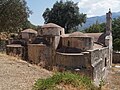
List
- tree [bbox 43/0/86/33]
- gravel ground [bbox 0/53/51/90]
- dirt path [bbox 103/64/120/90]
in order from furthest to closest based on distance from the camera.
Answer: tree [bbox 43/0/86/33] < dirt path [bbox 103/64/120/90] < gravel ground [bbox 0/53/51/90]

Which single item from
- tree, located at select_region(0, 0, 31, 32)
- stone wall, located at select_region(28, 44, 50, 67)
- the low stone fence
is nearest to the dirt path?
stone wall, located at select_region(28, 44, 50, 67)

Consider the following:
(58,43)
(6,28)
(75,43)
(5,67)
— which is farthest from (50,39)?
(5,67)

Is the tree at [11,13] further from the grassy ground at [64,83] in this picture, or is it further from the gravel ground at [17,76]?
the grassy ground at [64,83]

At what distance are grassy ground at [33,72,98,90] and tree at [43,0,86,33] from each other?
4030cm

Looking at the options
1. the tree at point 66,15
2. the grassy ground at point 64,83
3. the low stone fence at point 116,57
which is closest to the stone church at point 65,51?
the grassy ground at point 64,83

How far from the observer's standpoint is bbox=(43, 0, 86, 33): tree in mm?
47500

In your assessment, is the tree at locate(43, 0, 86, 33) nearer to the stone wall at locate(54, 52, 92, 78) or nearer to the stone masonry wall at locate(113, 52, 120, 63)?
the stone masonry wall at locate(113, 52, 120, 63)

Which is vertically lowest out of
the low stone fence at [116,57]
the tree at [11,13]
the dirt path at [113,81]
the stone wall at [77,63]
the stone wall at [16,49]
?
the dirt path at [113,81]

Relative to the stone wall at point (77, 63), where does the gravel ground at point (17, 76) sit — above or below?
above

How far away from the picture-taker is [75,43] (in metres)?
24.2

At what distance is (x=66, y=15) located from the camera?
47.4m

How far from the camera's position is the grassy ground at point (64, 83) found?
21.9 ft

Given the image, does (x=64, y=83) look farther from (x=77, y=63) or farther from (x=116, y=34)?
(x=116, y=34)

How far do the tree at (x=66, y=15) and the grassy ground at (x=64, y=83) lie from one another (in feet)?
132
